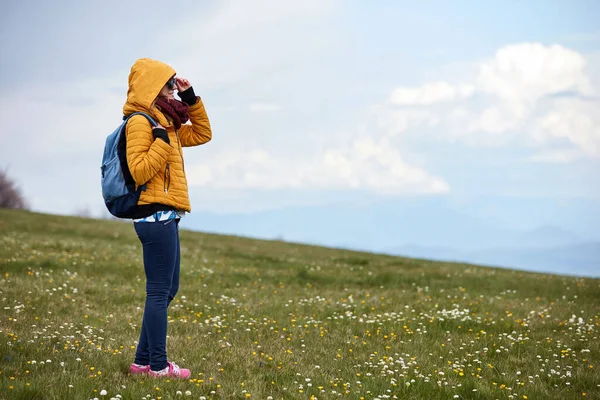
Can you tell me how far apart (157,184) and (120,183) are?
1.37ft

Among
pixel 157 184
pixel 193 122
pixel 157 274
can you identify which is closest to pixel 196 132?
pixel 193 122

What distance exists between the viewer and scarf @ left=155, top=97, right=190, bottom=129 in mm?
7445

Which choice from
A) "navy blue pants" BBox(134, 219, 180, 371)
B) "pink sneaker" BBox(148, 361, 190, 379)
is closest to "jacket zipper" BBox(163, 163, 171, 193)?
"navy blue pants" BBox(134, 219, 180, 371)

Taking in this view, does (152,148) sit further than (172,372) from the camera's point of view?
No

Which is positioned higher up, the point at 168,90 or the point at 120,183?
the point at 168,90

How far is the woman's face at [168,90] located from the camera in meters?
7.40

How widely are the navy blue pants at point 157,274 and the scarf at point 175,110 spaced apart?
52.7 inches

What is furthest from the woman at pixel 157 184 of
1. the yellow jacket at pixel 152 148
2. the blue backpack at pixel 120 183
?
the blue backpack at pixel 120 183

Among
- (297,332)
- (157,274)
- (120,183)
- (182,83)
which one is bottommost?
(297,332)

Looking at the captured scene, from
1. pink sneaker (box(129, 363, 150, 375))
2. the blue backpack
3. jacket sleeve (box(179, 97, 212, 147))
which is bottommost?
pink sneaker (box(129, 363, 150, 375))

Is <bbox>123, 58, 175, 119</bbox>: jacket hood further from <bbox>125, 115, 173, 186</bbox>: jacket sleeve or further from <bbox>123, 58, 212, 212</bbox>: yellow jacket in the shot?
<bbox>125, 115, 173, 186</bbox>: jacket sleeve

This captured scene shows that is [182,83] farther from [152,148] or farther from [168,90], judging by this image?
[152,148]

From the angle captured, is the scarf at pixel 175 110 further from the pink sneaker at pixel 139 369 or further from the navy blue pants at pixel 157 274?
the pink sneaker at pixel 139 369

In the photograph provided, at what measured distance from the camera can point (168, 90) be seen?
746cm
